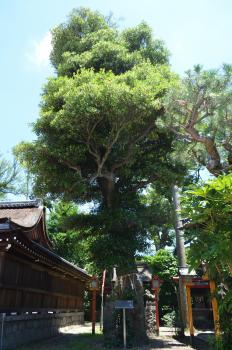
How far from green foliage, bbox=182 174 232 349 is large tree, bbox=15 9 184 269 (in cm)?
593

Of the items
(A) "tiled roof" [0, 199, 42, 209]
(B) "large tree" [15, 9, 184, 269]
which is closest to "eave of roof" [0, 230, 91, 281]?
(B) "large tree" [15, 9, 184, 269]

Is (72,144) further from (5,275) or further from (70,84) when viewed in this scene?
(5,275)

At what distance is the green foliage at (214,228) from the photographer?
618cm

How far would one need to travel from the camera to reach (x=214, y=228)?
6637 millimetres

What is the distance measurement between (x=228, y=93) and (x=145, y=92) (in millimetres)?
3053

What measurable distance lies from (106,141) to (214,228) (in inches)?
290

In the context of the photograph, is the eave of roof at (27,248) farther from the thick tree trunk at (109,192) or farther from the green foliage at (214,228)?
the green foliage at (214,228)

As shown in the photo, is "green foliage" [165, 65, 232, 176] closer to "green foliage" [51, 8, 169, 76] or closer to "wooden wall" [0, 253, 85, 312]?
"green foliage" [51, 8, 169, 76]

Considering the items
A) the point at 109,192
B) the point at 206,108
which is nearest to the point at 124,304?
the point at 109,192

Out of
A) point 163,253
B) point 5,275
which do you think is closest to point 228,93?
point 5,275

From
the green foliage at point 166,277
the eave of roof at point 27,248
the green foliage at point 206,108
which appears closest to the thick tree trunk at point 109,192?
the eave of roof at point 27,248

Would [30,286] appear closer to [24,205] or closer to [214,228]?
[24,205]

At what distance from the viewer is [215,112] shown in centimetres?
1134

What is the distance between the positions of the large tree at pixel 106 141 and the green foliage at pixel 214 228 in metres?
5.93
